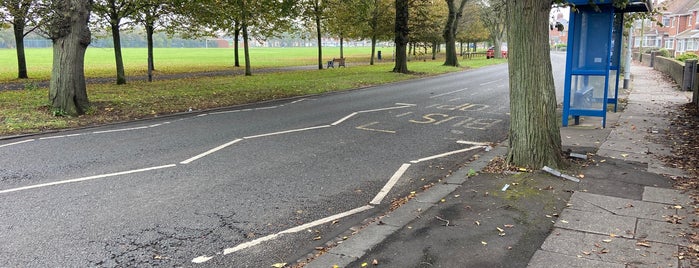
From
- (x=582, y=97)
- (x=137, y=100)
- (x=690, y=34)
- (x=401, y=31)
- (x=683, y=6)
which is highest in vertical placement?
(x=683, y=6)

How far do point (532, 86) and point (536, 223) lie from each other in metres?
2.41

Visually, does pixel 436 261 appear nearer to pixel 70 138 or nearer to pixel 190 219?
pixel 190 219

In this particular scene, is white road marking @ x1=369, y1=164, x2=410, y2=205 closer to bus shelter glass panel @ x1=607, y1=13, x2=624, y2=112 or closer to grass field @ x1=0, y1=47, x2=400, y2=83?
bus shelter glass panel @ x1=607, y1=13, x2=624, y2=112

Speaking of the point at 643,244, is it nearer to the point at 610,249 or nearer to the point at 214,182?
the point at 610,249

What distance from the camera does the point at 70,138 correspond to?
30.4 ft

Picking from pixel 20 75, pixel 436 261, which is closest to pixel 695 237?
pixel 436 261

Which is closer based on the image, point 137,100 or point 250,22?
point 137,100

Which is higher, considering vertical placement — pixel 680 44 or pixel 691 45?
pixel 680 44

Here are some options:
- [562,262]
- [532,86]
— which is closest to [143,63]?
[532,86]

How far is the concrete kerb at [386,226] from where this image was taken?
401 cm

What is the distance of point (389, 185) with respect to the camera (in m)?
6.26

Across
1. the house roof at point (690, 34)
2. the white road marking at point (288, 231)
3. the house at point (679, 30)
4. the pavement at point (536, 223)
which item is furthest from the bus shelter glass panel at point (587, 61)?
the house roof at point (690, 34)

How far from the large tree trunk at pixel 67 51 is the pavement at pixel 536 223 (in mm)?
9857

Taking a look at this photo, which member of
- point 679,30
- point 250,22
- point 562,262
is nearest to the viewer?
point 562,262
